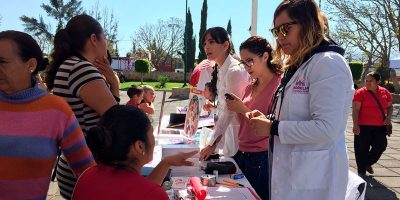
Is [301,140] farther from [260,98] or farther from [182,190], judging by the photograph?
[260,98]

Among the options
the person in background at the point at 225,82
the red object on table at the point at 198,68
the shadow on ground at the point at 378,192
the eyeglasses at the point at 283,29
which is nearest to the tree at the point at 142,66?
the red object on table at the point at 198,68

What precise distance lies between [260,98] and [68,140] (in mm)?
1295

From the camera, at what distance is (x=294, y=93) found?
1704 mm

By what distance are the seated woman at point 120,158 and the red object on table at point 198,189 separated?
543 mm

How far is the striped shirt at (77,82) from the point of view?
182 cm

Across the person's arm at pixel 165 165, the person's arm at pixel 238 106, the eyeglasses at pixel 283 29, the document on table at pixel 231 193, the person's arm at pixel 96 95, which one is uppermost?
the eyeglasses at pixel 283 29

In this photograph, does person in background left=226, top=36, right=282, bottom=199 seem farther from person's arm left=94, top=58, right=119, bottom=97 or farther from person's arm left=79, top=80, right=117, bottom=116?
person's arm left=79, top=80, right=117, bottom=116

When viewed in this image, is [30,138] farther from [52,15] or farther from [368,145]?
[52,15]

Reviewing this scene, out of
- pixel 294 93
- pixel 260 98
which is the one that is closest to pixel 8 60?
pixel 294 93

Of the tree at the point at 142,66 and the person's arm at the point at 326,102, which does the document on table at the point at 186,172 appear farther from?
the tree at the point at 142,66

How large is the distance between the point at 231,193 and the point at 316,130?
22.4 inches

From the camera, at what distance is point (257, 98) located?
250cm

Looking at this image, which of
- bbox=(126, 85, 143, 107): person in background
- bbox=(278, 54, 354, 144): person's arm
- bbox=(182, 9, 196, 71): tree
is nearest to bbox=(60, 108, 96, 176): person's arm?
bbox=(278, 54, 354, 144): person's arm

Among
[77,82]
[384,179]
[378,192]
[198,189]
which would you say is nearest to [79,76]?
[77,82]
